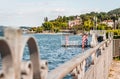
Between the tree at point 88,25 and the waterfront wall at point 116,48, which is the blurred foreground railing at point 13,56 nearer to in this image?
the waterfront wall at point 116,48

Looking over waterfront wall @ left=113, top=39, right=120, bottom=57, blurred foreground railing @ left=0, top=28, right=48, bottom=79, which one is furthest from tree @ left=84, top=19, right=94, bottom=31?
blurred foreground railing @ left=0, top=28, right=48, bottom=79

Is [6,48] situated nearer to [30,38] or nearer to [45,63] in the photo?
[30,38]

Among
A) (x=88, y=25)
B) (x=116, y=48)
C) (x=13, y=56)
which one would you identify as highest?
(x=13, y=56)

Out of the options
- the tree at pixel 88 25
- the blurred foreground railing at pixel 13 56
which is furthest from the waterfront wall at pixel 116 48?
the tree at pixel 88 25

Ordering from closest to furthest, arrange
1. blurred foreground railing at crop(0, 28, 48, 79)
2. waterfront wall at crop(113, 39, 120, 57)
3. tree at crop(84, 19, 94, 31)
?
1. blurred foreground railing at crop(0, 28, 48, 79)
2. waterfront wall at crop(113, 39, 120, 57)
3. tree at crop(84, 19, 94, 31)

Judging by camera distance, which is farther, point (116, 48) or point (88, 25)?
point (88, 25)

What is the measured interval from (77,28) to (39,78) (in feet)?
644

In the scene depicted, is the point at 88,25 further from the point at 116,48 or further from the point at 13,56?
the point at 13,56

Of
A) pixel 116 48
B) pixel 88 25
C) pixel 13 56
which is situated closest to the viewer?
pixel 13 56

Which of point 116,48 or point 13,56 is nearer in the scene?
point 13,56

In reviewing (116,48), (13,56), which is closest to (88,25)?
(116,48)

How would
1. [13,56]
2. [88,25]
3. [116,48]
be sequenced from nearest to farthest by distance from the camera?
[13,56], [116,48], [88,25]

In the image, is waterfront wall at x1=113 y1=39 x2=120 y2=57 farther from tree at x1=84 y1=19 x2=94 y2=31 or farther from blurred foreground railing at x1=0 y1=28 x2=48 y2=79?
tree at x1=84 y1=19 x2=94 y2=31

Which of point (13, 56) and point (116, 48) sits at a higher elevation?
point (13, 56)
